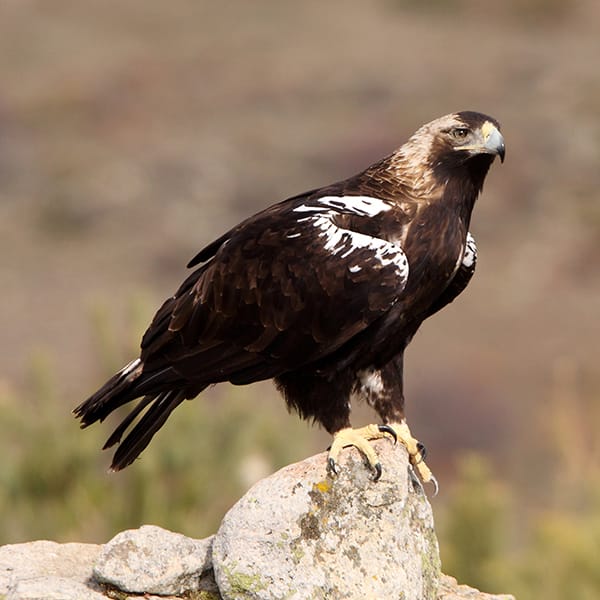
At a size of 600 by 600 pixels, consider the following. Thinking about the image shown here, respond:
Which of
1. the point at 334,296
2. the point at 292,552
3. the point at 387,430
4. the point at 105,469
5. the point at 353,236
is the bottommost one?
the point at 292,552

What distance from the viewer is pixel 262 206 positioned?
28141mm

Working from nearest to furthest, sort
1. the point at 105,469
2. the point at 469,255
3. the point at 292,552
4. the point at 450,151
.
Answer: the point at 292,552
the point at 450,151
the point at 469,255
the point at 105,469

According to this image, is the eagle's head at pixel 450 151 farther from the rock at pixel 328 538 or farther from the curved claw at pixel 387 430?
the rock at pixel 328 538

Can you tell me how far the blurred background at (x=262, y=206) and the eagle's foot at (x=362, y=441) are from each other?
2772 mm

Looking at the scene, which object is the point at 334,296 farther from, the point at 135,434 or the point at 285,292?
the point at 135,434

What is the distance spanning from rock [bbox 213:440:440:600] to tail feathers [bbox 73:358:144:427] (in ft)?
2.90

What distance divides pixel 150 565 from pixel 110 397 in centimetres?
87

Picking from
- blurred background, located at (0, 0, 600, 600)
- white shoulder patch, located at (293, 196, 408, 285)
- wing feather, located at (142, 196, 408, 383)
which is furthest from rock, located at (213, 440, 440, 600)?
blurred background, located at (0, 0, 600, 600)

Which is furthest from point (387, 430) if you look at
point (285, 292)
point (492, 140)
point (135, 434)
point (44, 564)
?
point (44, 564)

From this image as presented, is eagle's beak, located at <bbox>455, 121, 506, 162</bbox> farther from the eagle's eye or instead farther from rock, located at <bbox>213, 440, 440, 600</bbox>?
rock, located at <bbox>213, 440, 440, 600</bbox>

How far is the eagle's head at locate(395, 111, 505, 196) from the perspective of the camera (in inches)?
209

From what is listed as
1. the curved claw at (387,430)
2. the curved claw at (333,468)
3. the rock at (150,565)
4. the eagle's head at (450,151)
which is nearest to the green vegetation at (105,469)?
the curved claw at (387,430)

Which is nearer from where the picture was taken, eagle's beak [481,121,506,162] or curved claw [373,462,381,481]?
curved claw [373,462,381,481]

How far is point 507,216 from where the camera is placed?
27406mm
